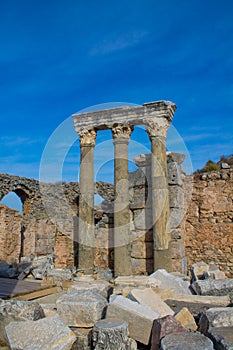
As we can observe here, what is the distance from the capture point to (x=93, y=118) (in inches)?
386

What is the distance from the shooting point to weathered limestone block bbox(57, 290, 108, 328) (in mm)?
4438

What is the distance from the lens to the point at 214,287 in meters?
5.90

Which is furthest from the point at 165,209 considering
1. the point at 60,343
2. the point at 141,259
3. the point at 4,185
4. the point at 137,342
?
the point at 4,185

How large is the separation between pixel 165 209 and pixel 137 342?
4.81 metres

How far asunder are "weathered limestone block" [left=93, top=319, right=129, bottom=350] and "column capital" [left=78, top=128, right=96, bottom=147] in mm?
6622

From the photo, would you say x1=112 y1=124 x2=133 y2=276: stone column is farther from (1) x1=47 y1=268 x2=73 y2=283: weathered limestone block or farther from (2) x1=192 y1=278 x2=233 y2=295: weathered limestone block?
(2) x1=192 y1=278 x2=233 y2=295: weathered limestone block

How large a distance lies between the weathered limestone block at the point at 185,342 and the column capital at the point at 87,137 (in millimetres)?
6976

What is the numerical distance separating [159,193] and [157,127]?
1.78 meters

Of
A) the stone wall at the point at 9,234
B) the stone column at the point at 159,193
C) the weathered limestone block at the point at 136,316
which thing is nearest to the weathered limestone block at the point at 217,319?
the weathered limestone block at the point at 136,316

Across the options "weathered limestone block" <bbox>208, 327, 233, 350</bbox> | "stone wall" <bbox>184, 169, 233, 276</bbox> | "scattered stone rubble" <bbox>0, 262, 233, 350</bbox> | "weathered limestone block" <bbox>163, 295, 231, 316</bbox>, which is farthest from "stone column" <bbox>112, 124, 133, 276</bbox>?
"weathered limestone block" <bbox>208, 327, 233, 350</bbox>

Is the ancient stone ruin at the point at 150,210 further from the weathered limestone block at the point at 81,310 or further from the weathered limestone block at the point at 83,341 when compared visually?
the weathered limestone block at the point at 83,341

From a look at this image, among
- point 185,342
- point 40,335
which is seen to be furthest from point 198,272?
point 40,335

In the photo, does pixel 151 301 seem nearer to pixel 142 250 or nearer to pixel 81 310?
pixel 81 310

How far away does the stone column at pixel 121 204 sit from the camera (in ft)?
29.4
